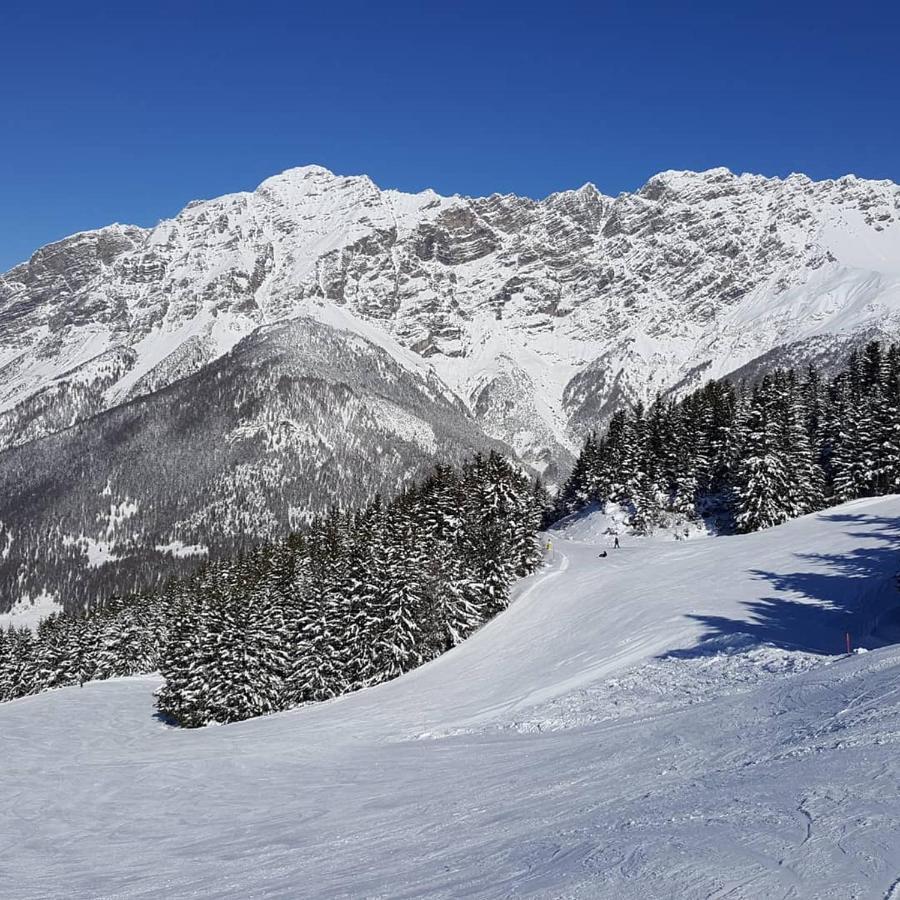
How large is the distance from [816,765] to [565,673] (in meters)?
22.0

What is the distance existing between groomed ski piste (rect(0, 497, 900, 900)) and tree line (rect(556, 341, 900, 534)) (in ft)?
59.9

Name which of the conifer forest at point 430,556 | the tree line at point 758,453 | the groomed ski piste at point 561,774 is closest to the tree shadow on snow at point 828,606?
the groomed ski piste at point 561,774

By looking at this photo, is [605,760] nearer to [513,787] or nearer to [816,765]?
[513,787]

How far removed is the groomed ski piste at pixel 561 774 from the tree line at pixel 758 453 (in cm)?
1826

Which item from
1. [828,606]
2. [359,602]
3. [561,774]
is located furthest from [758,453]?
[561,774]

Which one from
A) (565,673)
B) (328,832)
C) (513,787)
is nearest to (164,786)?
(328,832)

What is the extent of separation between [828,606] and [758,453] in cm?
2977

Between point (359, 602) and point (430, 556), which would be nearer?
point (359, 602)

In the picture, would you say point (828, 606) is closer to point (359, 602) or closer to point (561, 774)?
point (561, 774)

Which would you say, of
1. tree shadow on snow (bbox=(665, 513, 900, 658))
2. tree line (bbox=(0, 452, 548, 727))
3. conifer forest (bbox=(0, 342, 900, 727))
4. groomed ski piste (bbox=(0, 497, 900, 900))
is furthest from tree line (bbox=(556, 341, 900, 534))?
tree line (bbox=(0, 452, 548, 727))

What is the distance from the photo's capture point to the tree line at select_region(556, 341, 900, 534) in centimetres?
6250

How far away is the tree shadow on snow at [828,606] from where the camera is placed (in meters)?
29.1

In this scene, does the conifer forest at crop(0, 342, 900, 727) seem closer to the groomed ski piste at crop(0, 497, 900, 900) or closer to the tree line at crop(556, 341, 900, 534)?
the tree line at crop(556, 341, 900, 534)

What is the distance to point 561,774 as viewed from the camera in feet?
50.2
